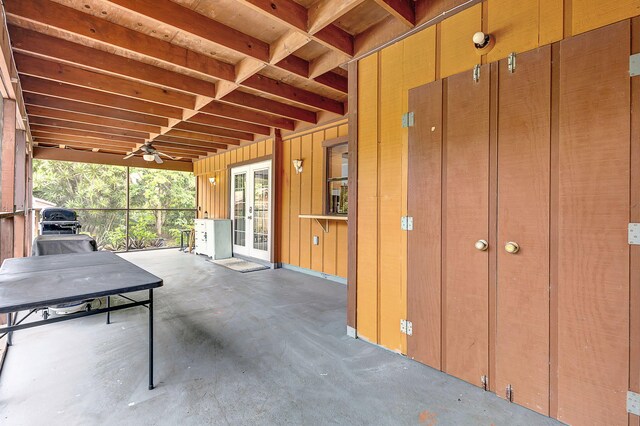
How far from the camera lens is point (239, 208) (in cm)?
747

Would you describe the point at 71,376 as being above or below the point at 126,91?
below

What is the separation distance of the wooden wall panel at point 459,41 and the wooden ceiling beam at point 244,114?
3.51 meters

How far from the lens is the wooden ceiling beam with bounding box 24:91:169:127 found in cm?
423

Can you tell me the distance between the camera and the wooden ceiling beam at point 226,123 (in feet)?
17.0

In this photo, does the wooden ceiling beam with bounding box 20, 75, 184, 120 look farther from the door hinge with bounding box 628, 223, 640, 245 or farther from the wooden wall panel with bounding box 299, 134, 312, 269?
the door hinge with bounding box 628, 223, 640, 245

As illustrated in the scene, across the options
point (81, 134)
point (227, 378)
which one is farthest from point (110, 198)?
point (227, 378)

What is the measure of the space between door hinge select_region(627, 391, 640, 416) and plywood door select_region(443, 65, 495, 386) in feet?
2.26

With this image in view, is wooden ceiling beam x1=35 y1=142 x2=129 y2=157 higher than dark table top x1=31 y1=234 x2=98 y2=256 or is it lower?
higher

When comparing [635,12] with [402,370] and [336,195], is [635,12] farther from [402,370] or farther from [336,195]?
[336,195]

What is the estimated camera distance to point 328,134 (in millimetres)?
5188

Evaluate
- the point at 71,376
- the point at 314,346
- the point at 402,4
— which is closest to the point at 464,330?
the point at 314,346

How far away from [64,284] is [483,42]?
3245 millimetres

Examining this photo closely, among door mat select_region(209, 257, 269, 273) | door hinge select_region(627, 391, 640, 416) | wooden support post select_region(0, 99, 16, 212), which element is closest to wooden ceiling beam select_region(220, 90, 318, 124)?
wooden support post select_region(0, 99, 16, 212)

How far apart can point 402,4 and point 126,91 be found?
3642 millimetres
